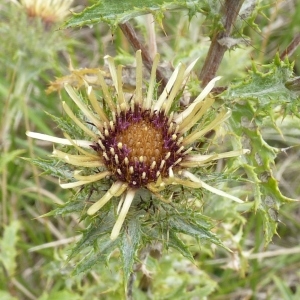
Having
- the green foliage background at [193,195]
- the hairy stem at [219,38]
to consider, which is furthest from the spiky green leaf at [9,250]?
the hairy stem at [219,38]

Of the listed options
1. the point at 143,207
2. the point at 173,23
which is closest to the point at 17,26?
the point at 173,23

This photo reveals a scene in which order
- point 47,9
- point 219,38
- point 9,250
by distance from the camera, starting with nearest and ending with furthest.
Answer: point 219,38, point 9,250, point 47,9

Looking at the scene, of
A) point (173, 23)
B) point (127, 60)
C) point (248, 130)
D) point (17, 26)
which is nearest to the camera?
point (248, 130)

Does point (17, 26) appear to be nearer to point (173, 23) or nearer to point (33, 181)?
point (33, 181)

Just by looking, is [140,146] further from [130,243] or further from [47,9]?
[47,9]

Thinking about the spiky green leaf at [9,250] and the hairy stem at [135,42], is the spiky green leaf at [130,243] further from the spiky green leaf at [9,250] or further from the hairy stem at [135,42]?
A: the spiky green leaf at [9,250]

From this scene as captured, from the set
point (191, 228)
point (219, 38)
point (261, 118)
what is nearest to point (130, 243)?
point (191, 228)
